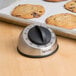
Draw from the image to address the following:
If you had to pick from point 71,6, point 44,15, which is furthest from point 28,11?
point 71,6

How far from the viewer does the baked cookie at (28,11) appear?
726 millimetres

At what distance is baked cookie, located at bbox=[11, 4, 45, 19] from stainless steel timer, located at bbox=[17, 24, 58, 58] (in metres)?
0.15

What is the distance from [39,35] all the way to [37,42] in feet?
0.07

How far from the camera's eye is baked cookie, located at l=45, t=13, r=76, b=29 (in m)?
0.65

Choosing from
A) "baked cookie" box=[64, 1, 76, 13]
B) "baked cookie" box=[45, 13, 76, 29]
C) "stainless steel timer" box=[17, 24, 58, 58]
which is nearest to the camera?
"stainless steel timer" box=[17, 24, 58, 58]

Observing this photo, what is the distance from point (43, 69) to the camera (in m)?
0.52

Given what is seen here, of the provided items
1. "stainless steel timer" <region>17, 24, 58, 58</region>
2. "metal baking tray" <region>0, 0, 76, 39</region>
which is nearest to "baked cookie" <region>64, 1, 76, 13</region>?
"metal baking tray" <region>0, 0, 76, 39</region>

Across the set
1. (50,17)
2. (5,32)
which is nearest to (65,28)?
(50,17)

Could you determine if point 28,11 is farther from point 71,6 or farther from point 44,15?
point 71,6

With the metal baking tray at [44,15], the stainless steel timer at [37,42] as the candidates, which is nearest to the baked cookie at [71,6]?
the metal baking tray at [44,15]

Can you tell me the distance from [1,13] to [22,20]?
92mm

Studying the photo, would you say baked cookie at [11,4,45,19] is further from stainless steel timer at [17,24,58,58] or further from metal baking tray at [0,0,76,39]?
stainless steel timer at [17,24,58,58]

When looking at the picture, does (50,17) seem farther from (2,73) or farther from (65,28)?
(2,73)

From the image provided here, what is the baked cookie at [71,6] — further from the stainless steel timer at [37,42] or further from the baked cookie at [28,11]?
the stainless steel timer at [37,42]
